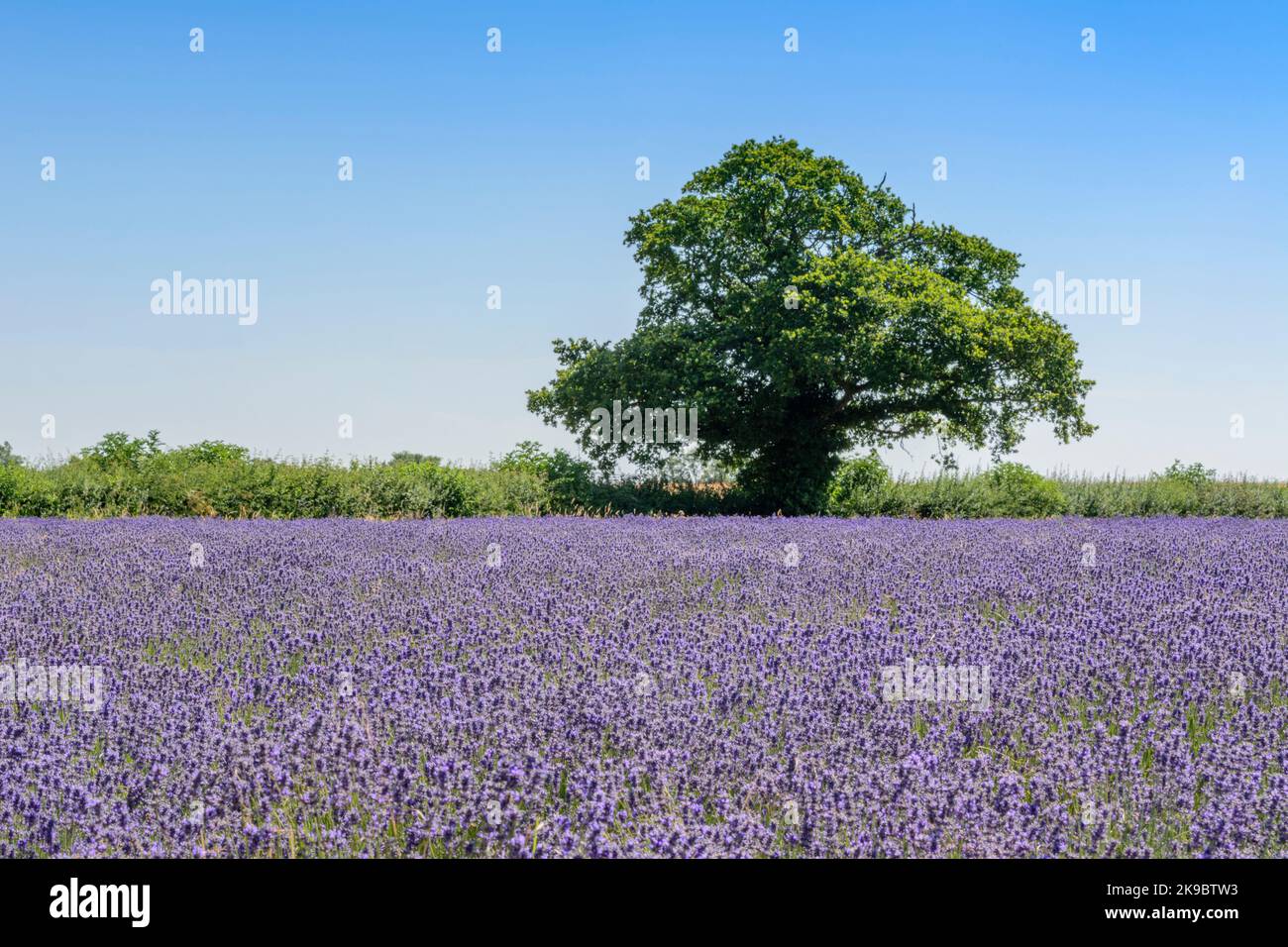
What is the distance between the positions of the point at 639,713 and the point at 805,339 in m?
16.1

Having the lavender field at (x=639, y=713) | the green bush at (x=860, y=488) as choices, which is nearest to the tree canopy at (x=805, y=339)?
the green bush at (x=860, y=488)

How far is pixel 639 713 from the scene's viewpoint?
10.9 ft

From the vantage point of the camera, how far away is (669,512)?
776 inches

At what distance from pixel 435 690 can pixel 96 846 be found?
1.24m

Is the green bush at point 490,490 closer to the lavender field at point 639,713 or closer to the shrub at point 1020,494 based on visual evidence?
the shrub at point 1020,494

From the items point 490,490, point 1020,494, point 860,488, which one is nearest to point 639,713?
point 490,490

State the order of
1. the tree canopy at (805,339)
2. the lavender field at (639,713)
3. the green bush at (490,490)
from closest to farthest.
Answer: the lavender field at (639,713) → the green bush at (490,490) → the tree canopy at (805,339)

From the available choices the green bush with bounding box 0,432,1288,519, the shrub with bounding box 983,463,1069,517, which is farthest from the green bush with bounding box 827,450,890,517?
the shrub with bounding box 983,463,1069,517

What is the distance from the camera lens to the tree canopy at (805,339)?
63.9 ft

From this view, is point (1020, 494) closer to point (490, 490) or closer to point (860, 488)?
point (860, 488)

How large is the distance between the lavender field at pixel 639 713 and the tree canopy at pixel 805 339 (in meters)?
13.5
